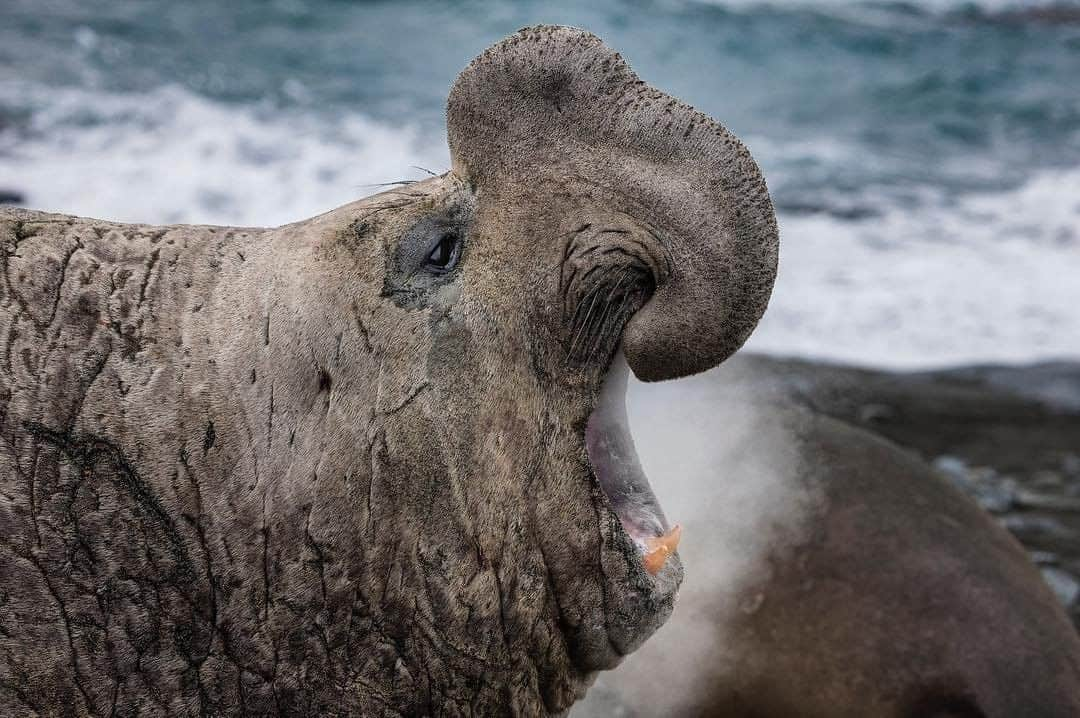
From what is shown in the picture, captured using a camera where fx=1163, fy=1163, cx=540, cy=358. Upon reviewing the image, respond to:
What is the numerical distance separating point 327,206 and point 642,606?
27.5 feet

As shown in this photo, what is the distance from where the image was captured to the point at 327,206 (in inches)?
407

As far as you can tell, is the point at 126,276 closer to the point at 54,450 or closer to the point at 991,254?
the point at 54,450

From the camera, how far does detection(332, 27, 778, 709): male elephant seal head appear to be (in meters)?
2.23

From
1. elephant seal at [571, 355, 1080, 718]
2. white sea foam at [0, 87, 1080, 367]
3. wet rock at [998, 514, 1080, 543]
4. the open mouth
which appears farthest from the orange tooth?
white sea foam at [0, 87, 1080, 367]

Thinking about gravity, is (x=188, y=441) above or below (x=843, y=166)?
below

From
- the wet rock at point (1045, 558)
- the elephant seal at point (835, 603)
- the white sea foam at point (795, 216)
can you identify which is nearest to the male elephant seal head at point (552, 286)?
the elephant seal at point (835, 603)

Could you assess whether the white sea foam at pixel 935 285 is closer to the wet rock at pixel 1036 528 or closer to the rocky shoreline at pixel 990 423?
the rocky shoreline at pixel 990 423

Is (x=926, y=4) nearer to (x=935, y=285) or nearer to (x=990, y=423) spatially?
(x=935, y=285)

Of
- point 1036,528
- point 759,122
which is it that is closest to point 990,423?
point 1036,528

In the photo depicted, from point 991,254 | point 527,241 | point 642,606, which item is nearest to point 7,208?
point 527,241

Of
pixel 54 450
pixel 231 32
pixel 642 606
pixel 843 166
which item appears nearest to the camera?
pixel 54 450

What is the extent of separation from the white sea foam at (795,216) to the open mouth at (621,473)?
16.6 ft

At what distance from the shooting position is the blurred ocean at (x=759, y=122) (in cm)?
877

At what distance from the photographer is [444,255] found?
2301 millimetres
